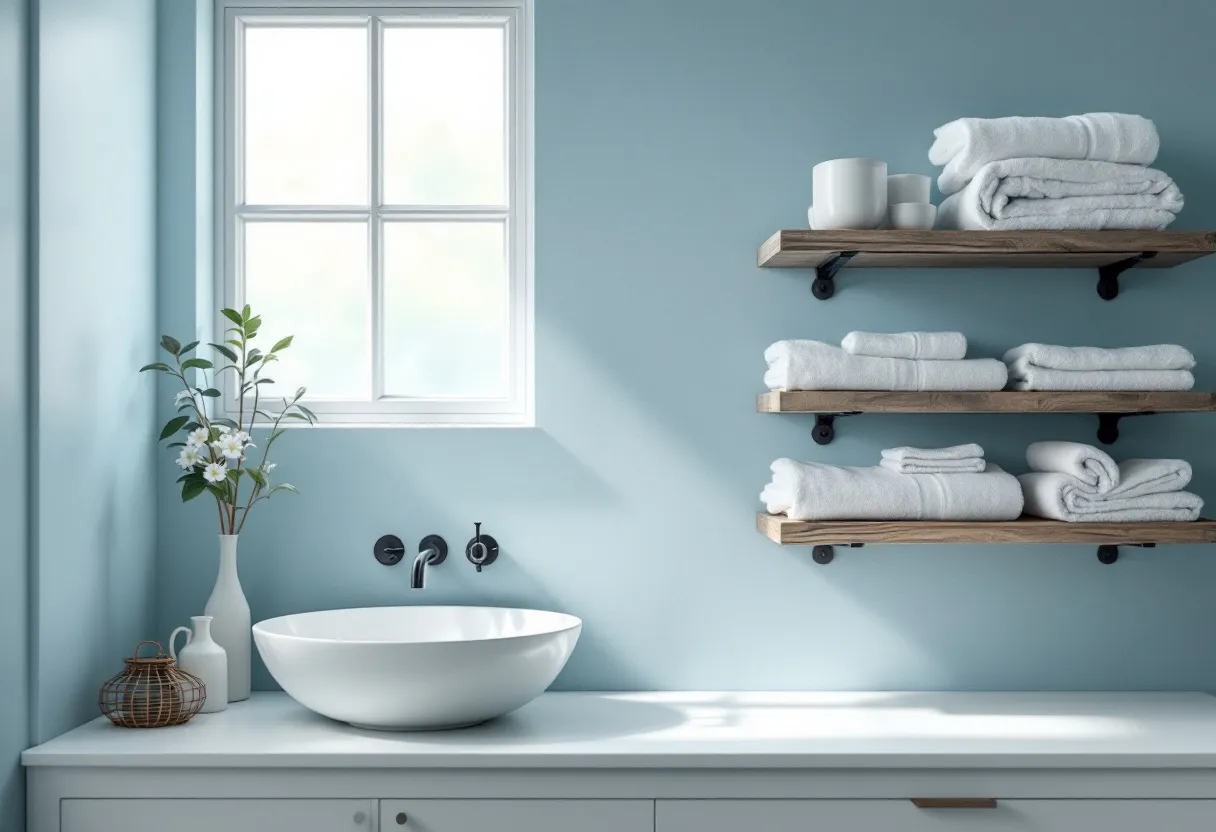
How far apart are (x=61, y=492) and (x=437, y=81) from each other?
1141mm

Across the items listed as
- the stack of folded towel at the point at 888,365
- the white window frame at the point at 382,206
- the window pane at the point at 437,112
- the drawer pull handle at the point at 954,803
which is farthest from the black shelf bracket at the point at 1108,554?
the window pane at the point at 437,112

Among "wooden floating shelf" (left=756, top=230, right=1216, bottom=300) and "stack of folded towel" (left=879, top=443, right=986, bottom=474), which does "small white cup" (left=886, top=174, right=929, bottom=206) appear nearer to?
"wooden floating shelf" (left=756, top=230, right=1216, bottom=300)

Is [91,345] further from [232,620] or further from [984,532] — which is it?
[984,532]

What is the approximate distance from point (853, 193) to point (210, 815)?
151cm

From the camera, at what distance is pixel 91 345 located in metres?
1.82

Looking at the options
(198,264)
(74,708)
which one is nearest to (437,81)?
(198,264)

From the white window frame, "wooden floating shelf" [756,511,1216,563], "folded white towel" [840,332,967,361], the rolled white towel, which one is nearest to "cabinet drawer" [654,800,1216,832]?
"wooden floating shelf" [756,511,1216,563]

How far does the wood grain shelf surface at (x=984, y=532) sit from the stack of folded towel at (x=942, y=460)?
0.11m

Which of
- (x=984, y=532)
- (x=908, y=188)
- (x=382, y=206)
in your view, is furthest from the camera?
(x=382, y=206)

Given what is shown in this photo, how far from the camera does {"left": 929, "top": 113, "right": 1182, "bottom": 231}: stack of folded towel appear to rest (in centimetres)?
187

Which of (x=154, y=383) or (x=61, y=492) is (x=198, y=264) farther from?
(x=61, y=492)

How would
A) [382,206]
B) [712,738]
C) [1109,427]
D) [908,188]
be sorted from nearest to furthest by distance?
[712,738] < [908,188] < [1109,427] < [382,206]

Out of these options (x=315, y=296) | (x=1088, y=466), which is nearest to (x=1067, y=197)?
(x=1088, y=466)

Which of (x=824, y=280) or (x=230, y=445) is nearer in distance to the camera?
(x=230, y=445)
